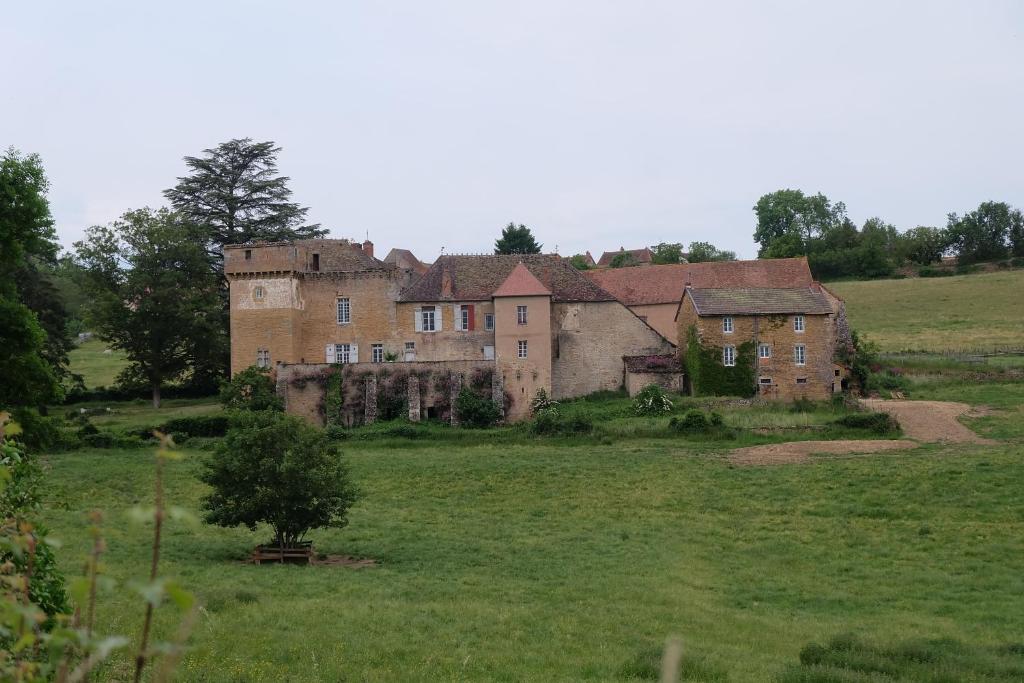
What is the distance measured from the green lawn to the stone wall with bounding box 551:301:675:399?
10.8m

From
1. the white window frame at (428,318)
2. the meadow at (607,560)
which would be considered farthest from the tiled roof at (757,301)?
the white window frame at (428,318)

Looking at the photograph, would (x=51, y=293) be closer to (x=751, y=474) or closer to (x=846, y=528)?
(x=751, y=474)

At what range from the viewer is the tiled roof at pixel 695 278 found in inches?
2242

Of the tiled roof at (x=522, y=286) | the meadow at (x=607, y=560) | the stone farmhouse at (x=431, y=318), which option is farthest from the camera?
the stone farmhouse at (x=431, y=318)

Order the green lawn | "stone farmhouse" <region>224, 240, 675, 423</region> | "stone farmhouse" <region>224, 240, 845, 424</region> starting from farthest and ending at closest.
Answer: "stone farmhouse" <region>224, 240, 675, 423</region> → "stone farmhouse" <region>224, 240, 845, 424</region> → the green lawn

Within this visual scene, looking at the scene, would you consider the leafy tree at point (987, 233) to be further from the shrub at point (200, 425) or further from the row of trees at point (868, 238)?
the shrub at point (200, 425)

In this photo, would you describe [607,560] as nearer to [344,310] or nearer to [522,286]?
[522,286]

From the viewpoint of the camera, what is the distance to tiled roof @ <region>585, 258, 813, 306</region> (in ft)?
187

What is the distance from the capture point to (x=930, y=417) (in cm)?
4038

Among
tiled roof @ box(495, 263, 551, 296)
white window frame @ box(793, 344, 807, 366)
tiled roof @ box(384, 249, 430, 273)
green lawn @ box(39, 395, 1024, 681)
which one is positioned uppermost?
tiled roof @ box(384, 249, 430, 273)

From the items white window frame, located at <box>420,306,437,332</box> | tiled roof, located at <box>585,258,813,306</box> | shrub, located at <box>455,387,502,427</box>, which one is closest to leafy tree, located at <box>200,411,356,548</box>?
shrub, located at <box>455,387,502,427</box>

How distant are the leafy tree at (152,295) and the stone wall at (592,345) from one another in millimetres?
17577

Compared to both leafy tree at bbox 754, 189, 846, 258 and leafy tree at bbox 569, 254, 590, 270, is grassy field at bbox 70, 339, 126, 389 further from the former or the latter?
leafy tree at bbox 754, 189, 846, 258

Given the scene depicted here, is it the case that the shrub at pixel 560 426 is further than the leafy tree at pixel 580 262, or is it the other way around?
the leafy tree at pixel 580 262
